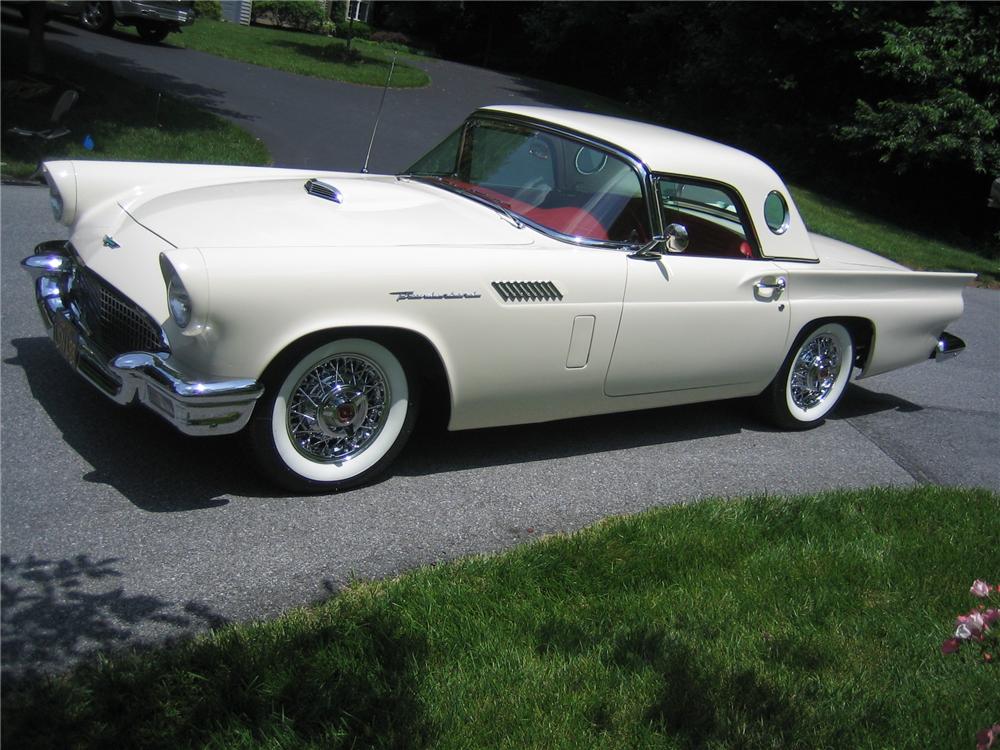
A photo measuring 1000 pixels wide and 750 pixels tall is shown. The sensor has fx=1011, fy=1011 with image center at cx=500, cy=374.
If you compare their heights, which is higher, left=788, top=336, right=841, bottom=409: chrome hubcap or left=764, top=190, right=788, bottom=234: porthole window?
left=764, top=190, right=788, bottom=234: porthole window

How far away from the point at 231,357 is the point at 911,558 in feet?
9.31

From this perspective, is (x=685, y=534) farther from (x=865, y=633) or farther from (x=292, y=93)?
(x=292, y=93)

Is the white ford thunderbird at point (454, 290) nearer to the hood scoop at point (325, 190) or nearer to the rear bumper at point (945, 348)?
the hood scoop at point (325, 190)

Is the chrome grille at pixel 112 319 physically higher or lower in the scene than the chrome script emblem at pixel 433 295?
lower

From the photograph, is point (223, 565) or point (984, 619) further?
point (223, 565)

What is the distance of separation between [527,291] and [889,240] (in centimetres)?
1250

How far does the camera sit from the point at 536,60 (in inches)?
1284

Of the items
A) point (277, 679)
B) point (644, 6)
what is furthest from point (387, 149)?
point (644, 6)

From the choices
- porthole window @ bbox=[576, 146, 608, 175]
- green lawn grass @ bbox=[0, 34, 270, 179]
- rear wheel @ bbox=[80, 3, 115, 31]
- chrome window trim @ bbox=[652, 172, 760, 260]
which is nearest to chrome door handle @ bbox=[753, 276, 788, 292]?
chrome window trim @ bbox=[652, 172, 760, 260]

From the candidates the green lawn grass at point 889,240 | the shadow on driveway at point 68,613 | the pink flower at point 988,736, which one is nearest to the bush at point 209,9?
the green lawn grass at point 889,240

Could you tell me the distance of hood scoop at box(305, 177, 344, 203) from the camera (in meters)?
4.55

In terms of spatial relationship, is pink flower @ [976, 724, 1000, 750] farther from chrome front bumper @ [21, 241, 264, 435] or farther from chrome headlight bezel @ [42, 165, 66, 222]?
chrome headlight bezel @ [42, 165, 66, 222]

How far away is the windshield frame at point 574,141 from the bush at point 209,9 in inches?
977

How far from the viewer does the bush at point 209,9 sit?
27.7 metres
